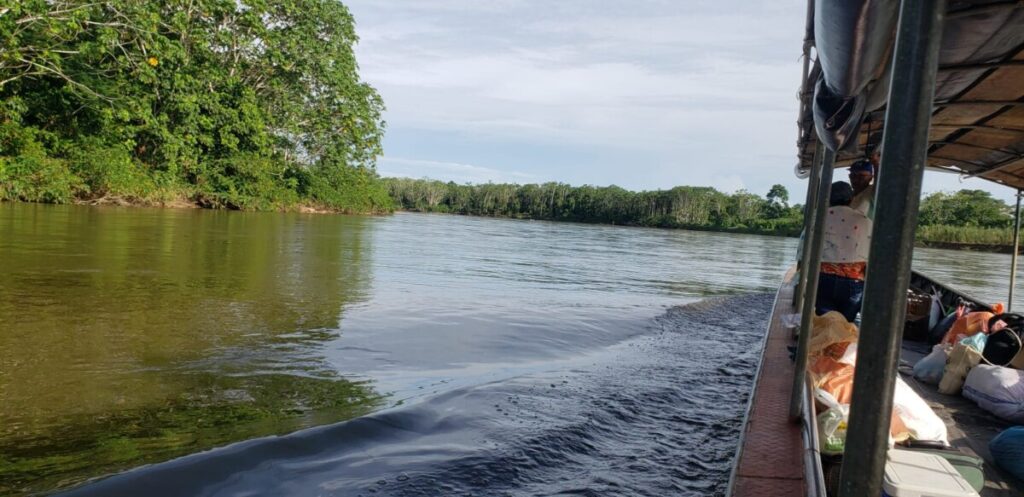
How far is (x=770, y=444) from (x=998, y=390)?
5.65 feet

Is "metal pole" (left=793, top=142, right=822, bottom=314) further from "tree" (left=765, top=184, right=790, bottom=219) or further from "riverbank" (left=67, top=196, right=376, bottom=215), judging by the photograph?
"tree" (left=765, top=184, right=790, bottom=219)

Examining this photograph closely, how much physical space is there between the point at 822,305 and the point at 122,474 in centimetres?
440

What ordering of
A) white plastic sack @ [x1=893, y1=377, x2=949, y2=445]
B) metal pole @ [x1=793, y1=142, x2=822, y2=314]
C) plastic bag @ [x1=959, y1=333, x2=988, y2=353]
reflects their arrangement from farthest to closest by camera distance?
plastic bag @ [x1=959, y1=333, x2=988, y2=353] < metal pole @ [x1=793, y1=142, x2=822, y2=314] < white plastic sack @ [x1=893, y1=377, x2=949, y2=445]

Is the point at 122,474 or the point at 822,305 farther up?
the point at 822,305

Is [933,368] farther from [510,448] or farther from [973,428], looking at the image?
[510,448]

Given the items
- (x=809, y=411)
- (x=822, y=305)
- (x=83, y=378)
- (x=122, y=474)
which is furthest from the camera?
(x=822, y=305)

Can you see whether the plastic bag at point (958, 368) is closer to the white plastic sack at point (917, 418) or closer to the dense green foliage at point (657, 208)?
the white plastic sack at point (917, 418)

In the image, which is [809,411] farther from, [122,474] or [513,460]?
[122,474]

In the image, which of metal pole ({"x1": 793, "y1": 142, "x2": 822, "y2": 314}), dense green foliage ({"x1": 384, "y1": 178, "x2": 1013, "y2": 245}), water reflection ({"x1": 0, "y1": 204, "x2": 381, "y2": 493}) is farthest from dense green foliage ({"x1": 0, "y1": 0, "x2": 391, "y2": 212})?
dense green foliage ({"x1": 384, "y1": 178, "x2": 1013, "y2": 245})

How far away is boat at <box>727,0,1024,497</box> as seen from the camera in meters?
1.06

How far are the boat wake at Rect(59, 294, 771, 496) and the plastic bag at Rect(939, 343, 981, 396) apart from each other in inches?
51.1

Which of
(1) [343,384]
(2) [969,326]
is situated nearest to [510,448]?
(1) [343,384]

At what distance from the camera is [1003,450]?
2.80 m

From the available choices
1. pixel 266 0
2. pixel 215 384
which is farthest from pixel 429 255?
pixel 266 0
